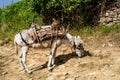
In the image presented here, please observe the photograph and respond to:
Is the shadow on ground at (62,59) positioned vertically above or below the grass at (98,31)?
below

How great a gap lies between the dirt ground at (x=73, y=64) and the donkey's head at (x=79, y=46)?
6.6 inches

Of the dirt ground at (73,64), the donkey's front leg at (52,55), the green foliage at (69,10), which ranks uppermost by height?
the green foliage at (69,10)

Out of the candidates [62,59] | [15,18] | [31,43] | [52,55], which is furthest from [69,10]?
[15,18]

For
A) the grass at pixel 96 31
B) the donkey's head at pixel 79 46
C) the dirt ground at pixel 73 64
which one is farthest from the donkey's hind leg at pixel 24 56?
the grass at pixel 96 31

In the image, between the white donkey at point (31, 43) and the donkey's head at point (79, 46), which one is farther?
the donkey's head at point (79, 46)

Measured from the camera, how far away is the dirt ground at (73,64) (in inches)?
434

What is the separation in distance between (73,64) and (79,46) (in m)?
0.63

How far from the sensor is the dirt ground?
36.2 feet

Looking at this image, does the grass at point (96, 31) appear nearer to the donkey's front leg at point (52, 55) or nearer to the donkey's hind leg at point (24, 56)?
the donkey's front leg at point (52, 55)

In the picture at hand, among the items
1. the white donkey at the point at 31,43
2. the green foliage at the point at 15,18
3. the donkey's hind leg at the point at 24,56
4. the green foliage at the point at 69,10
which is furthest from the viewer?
the green foliage at the point at 15,18

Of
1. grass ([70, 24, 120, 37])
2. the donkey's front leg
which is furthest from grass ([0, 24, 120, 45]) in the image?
the donkey's front leg

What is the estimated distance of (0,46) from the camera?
15.6 metres

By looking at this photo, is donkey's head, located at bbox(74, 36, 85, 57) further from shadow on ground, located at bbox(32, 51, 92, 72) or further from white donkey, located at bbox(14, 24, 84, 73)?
shadow on ground, located at bbox(32, 51, 92, 72)

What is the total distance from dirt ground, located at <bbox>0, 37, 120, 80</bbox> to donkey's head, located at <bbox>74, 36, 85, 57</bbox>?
0.17 m
